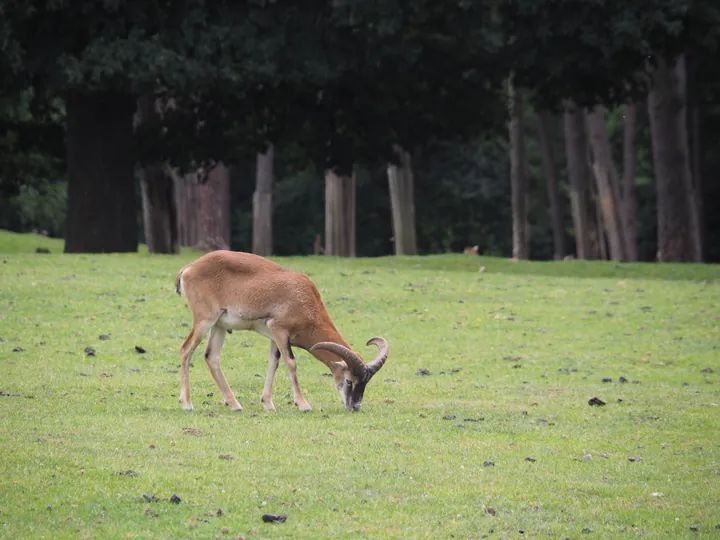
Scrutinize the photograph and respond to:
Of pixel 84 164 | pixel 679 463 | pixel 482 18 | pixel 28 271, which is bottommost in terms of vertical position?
pixel 679 463

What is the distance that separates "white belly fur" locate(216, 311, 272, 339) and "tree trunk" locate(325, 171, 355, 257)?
105 ft

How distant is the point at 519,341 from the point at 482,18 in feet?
39.6

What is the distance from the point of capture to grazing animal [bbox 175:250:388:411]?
13.7 meters

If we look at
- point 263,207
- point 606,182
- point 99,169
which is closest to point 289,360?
point 99,169

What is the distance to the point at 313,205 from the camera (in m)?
71.4

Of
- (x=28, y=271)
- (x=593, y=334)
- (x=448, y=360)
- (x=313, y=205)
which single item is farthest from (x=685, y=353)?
(x=313, y=205)

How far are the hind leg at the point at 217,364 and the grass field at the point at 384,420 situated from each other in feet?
0.87

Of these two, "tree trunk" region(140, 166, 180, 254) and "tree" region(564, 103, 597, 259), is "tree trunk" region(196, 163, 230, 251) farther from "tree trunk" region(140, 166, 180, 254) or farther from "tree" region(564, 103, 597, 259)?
"tree" region(564, 103, 597, 259)

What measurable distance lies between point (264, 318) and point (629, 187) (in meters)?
37.2

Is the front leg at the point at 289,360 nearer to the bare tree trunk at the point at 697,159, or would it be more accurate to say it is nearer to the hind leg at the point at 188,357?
the hind leg at the point at 188,357

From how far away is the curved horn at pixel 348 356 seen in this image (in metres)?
13.5

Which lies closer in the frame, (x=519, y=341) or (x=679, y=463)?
(x=679, y=463)

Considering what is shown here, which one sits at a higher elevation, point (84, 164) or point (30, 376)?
point (84, 164)

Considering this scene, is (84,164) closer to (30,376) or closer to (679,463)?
(30,376)
